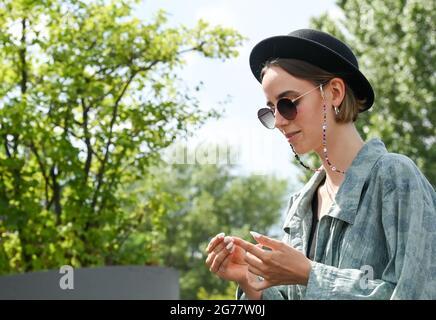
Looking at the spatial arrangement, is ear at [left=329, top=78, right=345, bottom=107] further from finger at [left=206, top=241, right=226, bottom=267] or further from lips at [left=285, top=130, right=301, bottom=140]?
finger at [left=206, top=241, right=226, bottom=267]

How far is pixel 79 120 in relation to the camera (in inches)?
404

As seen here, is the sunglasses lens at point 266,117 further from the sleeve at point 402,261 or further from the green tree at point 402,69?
the green tree at point 402,69

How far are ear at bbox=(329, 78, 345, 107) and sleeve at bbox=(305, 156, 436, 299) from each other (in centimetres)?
37

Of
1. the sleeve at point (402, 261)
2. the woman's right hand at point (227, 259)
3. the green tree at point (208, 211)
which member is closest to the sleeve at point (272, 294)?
the woman's right hand at point (227, 259)

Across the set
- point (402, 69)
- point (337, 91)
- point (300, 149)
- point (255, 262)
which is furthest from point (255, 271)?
point (402, 69)

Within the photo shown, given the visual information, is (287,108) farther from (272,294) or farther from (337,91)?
(272,294)

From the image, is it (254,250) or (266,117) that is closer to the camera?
(254,250)

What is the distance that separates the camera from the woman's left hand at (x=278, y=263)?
2307 mm

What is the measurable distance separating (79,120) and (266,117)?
25.1 feet

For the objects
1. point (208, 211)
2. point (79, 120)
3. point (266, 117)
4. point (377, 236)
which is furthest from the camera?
point (208, 211)

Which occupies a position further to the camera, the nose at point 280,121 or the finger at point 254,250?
the nose at point 280,121

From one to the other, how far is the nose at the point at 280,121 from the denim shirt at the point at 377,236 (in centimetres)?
27

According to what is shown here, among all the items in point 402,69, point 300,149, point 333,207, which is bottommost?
point 333,207
